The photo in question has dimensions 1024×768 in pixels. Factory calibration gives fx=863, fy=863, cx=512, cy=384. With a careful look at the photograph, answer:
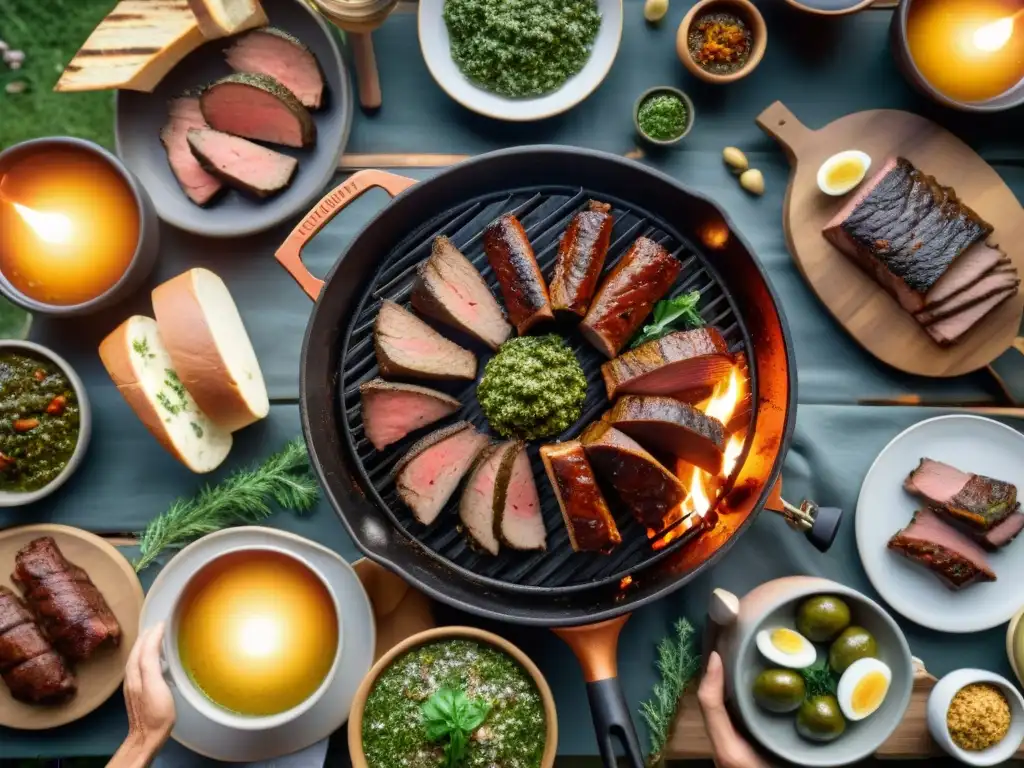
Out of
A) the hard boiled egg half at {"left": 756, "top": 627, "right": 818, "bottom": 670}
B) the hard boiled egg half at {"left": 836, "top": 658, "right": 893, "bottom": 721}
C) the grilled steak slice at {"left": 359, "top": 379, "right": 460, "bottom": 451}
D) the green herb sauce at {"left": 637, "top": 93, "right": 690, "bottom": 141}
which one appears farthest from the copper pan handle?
the hard boiled egg half at {"left": 836, "top": 658, "right": 893, "bottom": 721}

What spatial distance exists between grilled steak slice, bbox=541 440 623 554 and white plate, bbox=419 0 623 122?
131 centimetres

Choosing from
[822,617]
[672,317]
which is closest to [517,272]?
[672,317]

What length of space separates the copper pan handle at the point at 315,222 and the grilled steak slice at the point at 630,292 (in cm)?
79

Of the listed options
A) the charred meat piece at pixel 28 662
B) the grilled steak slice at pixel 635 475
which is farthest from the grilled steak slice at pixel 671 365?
the charred meat piece at pixel 28 662

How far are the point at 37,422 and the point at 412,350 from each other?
53.6 inches

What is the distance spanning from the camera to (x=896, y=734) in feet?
10.5

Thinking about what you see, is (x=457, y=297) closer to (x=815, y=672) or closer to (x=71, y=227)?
(x=71, y=227)

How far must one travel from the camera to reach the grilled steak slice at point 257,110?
315 centimetres

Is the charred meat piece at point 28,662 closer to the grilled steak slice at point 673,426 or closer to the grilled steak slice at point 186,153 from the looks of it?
the grilled steak slice at point 186,153

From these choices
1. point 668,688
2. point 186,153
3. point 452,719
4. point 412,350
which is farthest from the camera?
point 186,153

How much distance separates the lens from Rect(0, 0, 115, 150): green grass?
371cm

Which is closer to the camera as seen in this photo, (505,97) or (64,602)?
(64,602)

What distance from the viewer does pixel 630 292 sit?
2971mm

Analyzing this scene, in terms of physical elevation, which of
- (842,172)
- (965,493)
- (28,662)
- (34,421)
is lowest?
(28,662)
